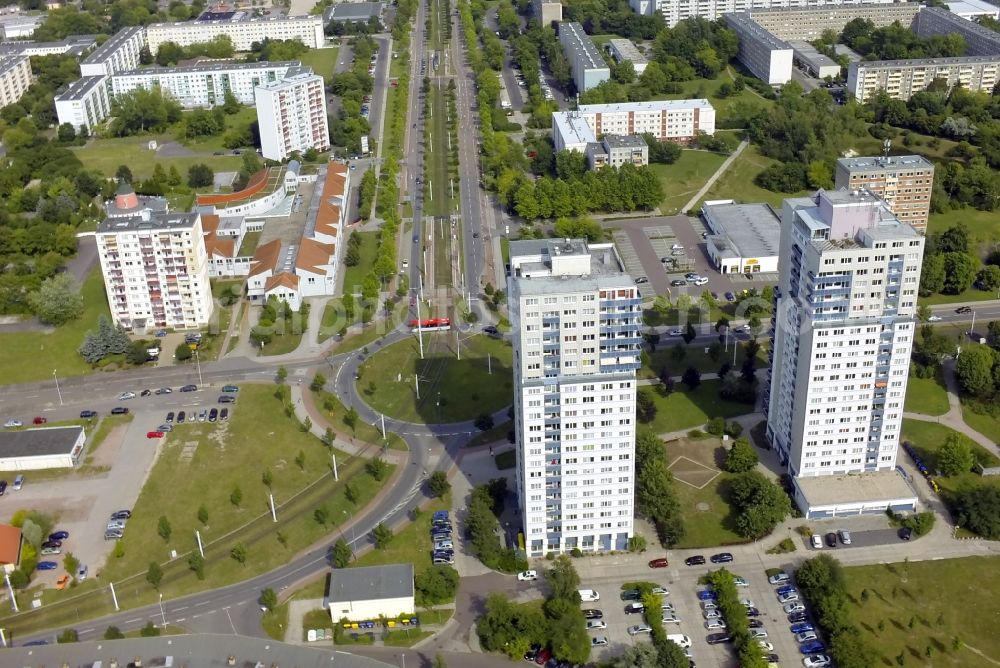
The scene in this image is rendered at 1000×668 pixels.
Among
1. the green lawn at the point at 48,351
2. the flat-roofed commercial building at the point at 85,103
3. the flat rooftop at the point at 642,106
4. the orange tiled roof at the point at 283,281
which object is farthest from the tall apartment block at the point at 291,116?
the green lawn at the point at 48,351

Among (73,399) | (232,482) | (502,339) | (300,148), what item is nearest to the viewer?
(232,482)

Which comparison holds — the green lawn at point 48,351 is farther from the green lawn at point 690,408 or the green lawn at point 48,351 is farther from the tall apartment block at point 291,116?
the green lawn at point 690,408

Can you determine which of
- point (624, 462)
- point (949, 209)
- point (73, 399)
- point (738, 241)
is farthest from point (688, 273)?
point (73, 399)

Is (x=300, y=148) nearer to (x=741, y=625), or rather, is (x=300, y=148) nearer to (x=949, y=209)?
(x=949, y=209)

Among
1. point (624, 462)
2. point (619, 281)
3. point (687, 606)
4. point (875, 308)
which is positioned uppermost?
point (619, 281)

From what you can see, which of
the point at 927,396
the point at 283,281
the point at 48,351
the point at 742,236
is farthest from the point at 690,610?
the point at 48,351

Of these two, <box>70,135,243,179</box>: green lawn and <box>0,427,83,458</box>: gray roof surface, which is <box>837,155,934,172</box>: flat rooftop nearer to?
<box>0,427,83,458</box>: gray roof surface
